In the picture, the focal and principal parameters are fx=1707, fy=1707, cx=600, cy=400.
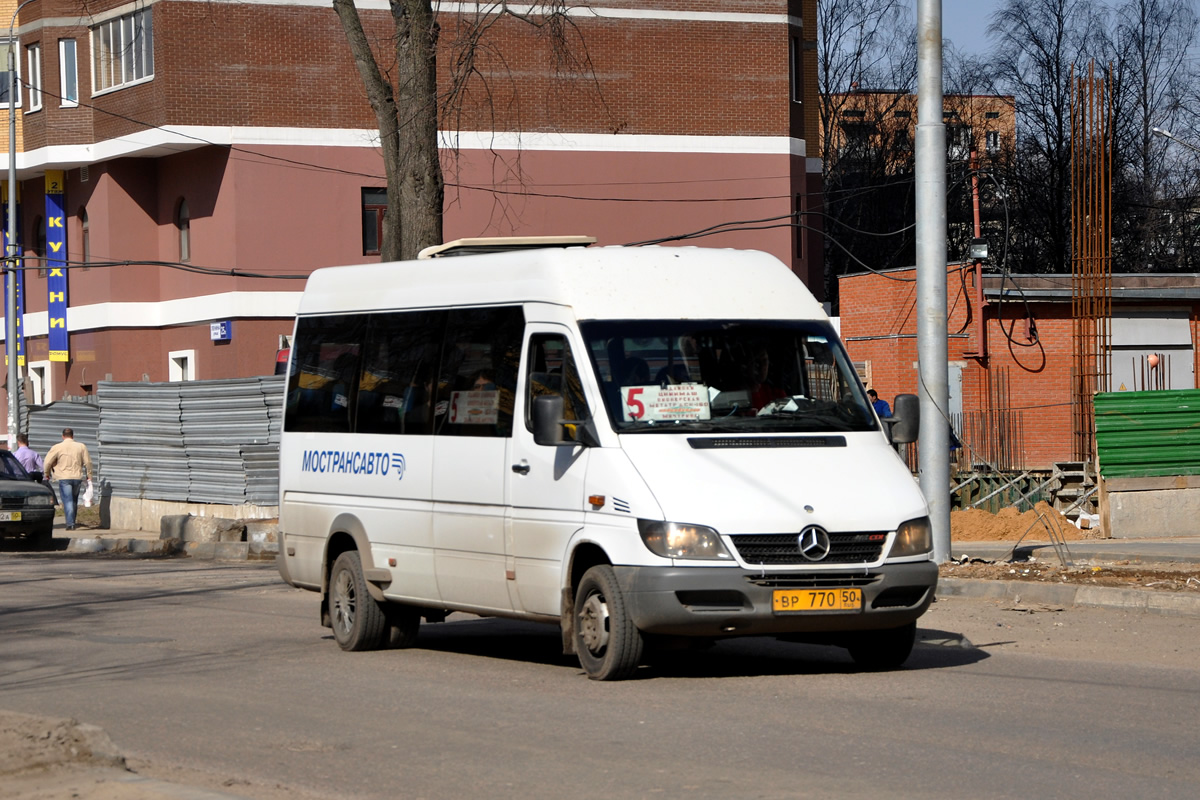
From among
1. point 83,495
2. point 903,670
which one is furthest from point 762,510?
point 83,495

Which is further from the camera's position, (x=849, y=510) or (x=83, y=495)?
(x=83, y=495)

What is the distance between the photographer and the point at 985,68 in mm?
63312

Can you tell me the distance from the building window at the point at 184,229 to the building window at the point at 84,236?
2.65 metres

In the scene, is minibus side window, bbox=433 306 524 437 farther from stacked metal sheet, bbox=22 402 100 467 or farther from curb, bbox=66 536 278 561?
stacked metal sheet, bbox=22 402 100 467

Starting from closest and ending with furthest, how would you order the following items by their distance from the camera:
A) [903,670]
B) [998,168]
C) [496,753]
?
[496,753]
[903,670]
[998,168]

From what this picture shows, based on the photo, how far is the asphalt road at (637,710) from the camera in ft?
23.1

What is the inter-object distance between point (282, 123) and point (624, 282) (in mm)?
31233

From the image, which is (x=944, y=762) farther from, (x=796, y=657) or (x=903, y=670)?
(x=796, y=657)

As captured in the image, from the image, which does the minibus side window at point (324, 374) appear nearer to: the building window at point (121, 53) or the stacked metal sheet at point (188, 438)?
the stacked metal sheet at point (188, 438)

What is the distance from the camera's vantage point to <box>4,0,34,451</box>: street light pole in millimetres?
39969

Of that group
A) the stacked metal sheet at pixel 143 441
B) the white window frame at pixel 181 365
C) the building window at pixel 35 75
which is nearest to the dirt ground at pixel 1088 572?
the stacked metal sheet at pixel 143 441

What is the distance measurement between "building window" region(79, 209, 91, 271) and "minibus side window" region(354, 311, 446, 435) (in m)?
32.7

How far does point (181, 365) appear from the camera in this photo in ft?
137

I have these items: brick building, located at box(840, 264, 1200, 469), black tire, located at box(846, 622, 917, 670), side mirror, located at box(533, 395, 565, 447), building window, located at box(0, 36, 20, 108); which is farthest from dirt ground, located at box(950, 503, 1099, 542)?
building window, located at box(0, 36, 20, 108)
